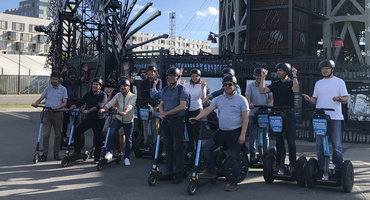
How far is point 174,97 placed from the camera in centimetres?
659

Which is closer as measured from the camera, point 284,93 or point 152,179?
point 152,179

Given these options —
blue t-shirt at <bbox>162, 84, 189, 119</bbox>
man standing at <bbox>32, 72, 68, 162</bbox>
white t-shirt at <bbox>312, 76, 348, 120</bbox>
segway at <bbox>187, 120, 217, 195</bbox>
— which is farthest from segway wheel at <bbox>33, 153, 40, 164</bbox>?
white t-shirt at <bbox>312, 76, 348, 120</bbox>

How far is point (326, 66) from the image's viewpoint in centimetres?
612

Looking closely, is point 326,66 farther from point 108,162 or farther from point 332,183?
point 108,162

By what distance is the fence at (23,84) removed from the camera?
147 feet

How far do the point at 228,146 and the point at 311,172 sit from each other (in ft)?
4.66

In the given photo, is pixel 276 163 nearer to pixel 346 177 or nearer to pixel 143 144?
pixel 346 177

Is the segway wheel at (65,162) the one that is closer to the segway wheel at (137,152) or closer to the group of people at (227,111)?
the group of people at (227,111)

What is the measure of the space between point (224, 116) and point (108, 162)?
9.63 feet

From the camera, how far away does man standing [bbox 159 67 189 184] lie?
647 centimetres

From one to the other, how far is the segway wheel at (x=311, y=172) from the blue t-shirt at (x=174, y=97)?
7.56ft

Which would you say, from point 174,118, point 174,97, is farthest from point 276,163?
point 174,97

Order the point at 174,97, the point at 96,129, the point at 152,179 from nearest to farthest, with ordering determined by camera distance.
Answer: the point at 152,179, the point at 174,97, the point at 96,129

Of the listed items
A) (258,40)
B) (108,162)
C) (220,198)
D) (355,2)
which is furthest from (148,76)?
(355,2)
